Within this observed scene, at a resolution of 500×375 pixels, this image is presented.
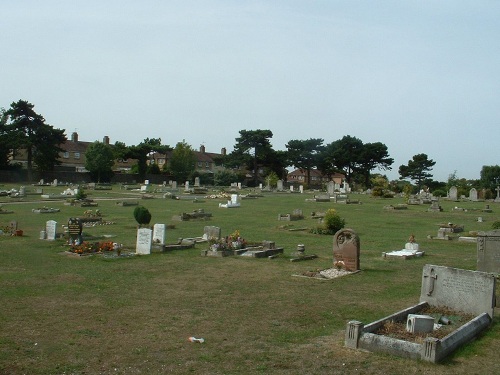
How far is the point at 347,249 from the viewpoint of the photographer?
16875 mm

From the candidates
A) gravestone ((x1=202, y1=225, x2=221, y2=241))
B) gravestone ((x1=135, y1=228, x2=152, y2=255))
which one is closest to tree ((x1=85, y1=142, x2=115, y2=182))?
gravestone ((x1=202, y1=225, x2=221, y2=241))

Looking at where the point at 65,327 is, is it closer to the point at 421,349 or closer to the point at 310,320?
the point at 310,320

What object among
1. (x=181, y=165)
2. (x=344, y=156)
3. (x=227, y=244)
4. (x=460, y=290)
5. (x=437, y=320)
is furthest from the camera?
(x=344, y=156)

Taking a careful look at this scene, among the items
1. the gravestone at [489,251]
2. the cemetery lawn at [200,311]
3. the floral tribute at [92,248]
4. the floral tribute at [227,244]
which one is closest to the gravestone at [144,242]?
the cemetery lawn at [200,311]

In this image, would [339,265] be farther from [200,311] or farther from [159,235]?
[159,235]

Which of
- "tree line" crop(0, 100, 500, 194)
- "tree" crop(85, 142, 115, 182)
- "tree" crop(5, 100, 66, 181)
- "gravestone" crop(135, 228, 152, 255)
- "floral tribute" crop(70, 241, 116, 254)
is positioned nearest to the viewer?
"floral tribute" crop(70, 241, 116, 254)

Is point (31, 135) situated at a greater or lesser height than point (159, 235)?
greater

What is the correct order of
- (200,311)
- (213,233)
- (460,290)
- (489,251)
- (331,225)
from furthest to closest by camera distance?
(331,225)
(213,233)
(489,251)
(200,311)
(460,290)

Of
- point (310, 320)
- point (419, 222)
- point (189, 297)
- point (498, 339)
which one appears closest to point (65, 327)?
point (189, 297)

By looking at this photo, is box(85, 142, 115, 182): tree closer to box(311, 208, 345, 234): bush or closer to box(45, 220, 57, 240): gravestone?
box(45, 220, 57, 240): gravestone

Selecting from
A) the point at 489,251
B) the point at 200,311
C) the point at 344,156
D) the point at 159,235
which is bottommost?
the point at 200,311

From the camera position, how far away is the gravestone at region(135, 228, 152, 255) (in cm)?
2016

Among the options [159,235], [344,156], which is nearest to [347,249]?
[159,235]

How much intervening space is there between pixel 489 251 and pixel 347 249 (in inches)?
156
